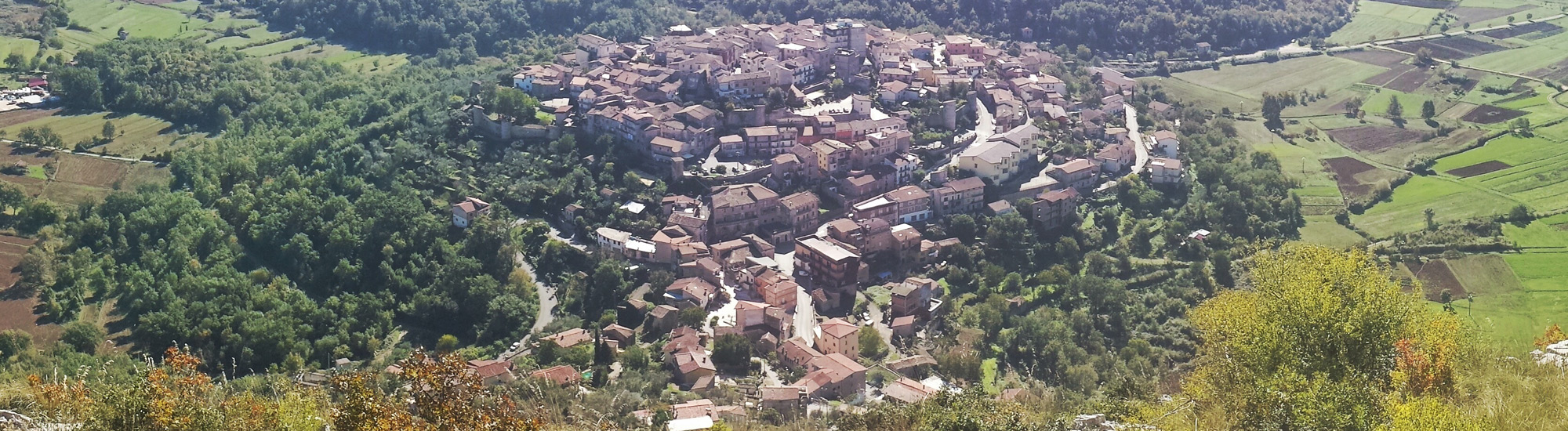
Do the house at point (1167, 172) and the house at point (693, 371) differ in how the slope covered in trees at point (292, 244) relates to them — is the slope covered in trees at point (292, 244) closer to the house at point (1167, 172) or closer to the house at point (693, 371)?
the house at point (693, 371)

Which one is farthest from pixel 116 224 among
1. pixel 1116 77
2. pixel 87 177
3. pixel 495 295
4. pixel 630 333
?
pixel 1116 77

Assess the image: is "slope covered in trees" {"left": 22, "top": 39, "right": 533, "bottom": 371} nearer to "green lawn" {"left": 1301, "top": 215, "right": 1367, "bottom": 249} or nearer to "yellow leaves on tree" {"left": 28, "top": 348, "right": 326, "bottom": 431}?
"yellow leaves on tree" {"left": 28, "top": 348, "right": 326, "bottom": 431}

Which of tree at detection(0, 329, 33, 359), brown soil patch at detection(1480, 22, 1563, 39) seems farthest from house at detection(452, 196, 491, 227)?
brown soil patch at detection(1480, 22, 1563, 39)

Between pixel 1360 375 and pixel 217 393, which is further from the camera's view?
pixel 1360 375

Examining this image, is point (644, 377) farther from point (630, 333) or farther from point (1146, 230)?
point (1146, 230)

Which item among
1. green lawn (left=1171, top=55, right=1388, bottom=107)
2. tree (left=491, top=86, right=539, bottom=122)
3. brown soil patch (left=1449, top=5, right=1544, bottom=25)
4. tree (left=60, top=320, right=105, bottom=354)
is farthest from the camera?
brown soil patch (left=1449, top=5, right=1544, bottom=25)
